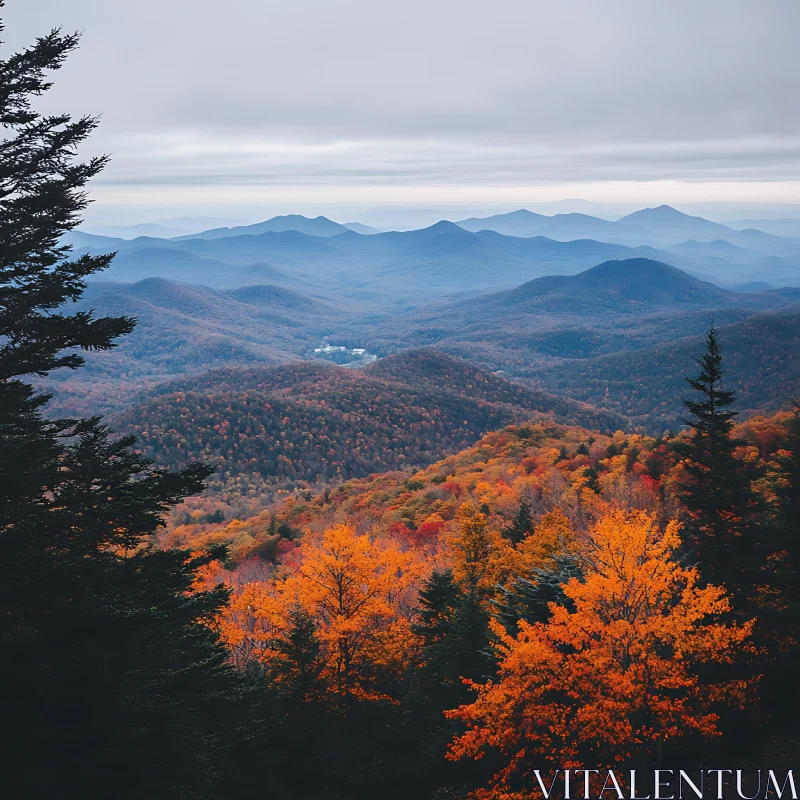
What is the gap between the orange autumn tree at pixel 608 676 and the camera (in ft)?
49.3

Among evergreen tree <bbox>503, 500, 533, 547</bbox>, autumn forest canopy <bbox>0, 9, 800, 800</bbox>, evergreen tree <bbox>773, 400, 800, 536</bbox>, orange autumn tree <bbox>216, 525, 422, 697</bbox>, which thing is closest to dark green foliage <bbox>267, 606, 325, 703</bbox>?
autumn forest canopy <bbox>0, 9, 800, 800</bbox>

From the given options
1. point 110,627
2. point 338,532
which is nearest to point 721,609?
point 338,532

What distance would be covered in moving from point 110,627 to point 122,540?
8.01 feet

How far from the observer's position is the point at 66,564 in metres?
10.7

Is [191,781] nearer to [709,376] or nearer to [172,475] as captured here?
[172,475]

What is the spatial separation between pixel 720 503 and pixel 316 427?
12744 centimetres

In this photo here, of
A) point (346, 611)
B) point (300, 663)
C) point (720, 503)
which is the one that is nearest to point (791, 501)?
point (720, 503)

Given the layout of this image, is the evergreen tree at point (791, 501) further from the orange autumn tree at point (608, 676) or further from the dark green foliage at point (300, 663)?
the dark green foliage at point (300, 663)

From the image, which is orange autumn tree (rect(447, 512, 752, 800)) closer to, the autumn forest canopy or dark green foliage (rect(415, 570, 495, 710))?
the autumn forest canopy

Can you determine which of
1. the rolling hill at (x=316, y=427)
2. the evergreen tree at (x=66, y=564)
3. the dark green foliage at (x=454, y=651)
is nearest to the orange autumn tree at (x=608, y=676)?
the dark green foliage at (x=454, y=651)

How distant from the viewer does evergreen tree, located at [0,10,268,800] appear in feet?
33.0

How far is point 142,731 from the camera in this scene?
435 inches

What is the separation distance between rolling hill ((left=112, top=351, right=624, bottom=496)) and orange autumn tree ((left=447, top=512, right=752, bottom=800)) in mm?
101153

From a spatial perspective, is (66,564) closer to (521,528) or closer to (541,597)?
(541,597)
